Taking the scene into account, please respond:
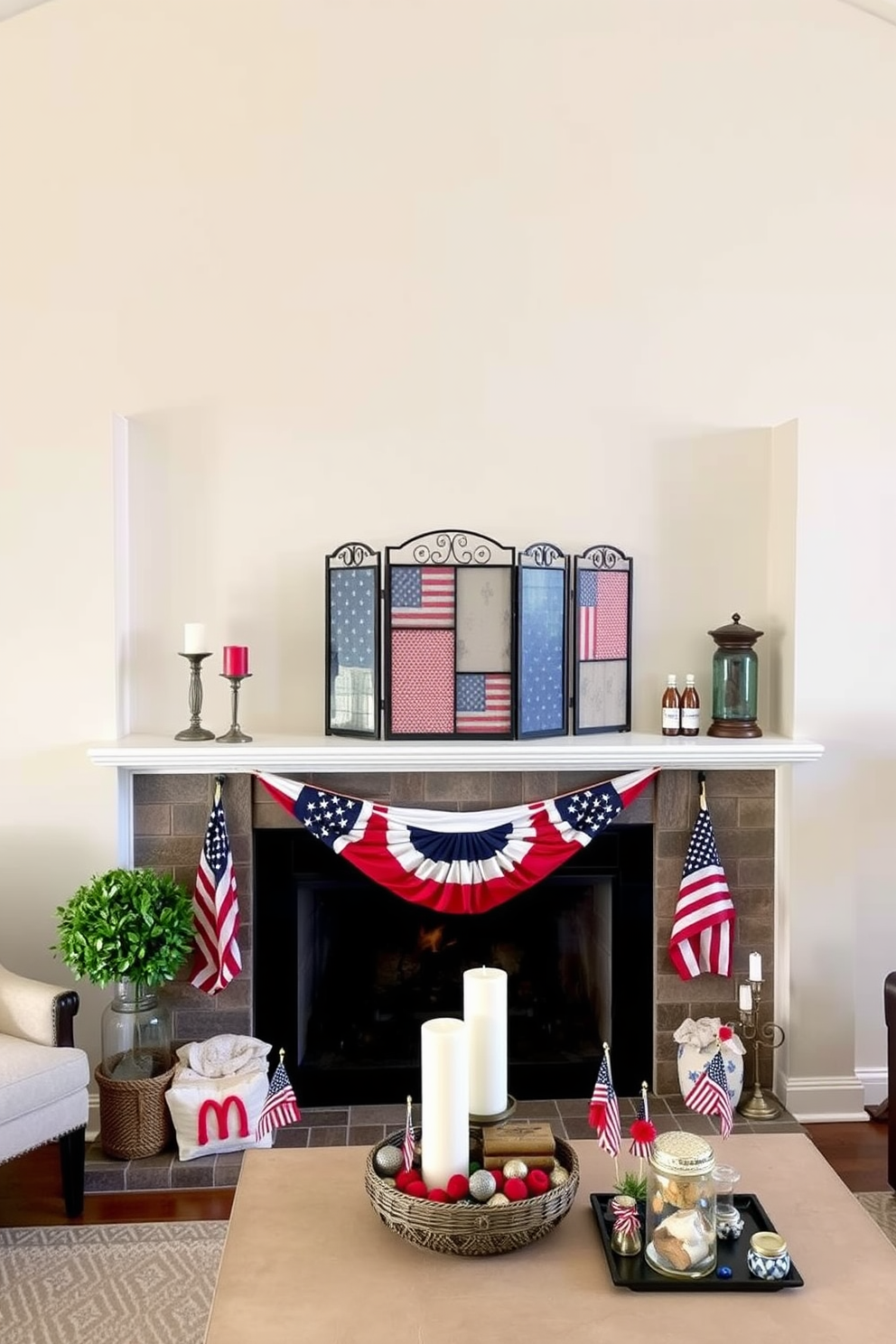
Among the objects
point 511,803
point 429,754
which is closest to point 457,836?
point 511,803

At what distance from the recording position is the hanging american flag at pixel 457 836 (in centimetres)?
364

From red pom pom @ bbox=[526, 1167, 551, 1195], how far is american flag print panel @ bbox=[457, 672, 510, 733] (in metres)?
1.72

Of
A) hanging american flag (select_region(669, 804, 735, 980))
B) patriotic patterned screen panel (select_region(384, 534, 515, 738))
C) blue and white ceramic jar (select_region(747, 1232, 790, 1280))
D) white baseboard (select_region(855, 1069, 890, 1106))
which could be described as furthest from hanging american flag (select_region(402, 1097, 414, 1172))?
white baseboard (select_region(855, 1069, 890, 1106))

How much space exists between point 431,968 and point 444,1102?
204cm

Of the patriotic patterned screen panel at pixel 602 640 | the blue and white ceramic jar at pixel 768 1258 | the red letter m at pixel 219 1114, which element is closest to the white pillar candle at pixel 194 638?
the patriotic patterned screen panel at pixel 602 640

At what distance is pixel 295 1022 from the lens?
3779 millimetres

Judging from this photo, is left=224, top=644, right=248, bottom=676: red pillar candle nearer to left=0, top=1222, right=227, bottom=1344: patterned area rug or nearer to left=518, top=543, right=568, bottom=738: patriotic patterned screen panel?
left=518, top=543, right=568, bottom=738: patriotic patterned screen panel

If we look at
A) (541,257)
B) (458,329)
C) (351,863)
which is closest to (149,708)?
(351,863)

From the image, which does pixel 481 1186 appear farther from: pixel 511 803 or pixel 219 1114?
pixel 511 803

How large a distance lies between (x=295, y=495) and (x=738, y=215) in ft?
5.55

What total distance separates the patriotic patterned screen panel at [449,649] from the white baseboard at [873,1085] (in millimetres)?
1644

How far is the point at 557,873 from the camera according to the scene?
12.5ft

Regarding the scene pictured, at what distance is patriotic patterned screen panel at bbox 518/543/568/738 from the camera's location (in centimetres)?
361

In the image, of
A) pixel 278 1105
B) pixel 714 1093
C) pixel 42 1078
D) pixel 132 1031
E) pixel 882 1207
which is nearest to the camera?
pixel 278 1105
